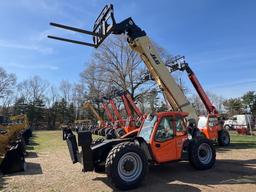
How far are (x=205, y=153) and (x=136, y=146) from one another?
2952mm

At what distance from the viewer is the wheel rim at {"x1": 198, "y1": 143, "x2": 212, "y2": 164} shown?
9711 millimetres

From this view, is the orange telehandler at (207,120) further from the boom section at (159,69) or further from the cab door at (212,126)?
the boom section at (159,69)

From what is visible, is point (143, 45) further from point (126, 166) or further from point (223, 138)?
point (223, 138)

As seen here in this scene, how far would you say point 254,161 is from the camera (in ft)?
36.4

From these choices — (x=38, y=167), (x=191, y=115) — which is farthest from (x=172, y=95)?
(x=38, y=167)

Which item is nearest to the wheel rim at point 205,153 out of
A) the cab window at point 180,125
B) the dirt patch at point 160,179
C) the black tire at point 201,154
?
the black tire at point 201,154

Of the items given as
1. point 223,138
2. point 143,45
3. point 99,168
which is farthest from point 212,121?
point 99,168

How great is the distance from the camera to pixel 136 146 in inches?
316

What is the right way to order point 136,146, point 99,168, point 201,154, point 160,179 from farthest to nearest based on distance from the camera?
1. point 201,154
2. point 99,168
3. point 160,179
4. point 136,146

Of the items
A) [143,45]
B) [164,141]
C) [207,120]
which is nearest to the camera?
[164,141]

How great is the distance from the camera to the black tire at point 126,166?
7.51m

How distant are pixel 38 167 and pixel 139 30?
666 cm

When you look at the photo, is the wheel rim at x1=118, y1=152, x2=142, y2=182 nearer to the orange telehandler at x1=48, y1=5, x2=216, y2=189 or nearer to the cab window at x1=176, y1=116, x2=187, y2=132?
the orange telehandler at x1=48, y1=5, x2=216, y2=189

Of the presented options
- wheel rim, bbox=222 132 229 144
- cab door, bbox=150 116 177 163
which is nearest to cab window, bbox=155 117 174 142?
cab door, bbox=150 116 177 163
